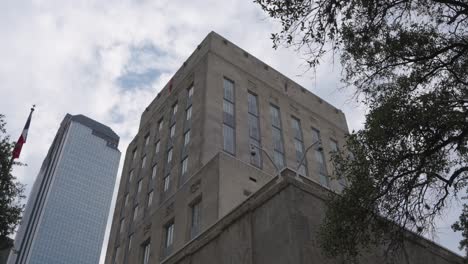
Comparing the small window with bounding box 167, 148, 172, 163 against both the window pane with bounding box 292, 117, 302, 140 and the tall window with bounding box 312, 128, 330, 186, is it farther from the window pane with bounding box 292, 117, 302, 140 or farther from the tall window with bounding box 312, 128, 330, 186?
the tall window with bounding box 312, 128, 330, 186

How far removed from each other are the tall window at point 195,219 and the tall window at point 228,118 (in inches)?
286

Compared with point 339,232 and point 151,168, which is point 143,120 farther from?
point 339,232

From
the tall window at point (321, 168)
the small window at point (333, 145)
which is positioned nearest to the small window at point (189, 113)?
the tall window at point (321, 168)

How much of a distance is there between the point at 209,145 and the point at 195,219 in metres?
7.62

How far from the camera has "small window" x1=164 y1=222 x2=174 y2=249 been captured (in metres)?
34.4

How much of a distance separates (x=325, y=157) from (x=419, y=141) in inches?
1472

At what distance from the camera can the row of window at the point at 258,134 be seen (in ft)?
132

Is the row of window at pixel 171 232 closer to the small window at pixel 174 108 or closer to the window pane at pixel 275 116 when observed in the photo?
the small window at pixel 174 108

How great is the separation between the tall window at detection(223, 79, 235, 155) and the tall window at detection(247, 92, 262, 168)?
220 centimetres

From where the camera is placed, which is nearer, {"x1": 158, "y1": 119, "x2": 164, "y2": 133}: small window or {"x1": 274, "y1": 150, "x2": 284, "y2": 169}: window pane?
{"x1": 274, "y1": 150, "x2": 284, "y2": 169}: window pane

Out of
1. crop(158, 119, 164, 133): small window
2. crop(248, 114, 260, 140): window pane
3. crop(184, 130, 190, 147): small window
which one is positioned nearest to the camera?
crop(184, 130, 190, 147): small window

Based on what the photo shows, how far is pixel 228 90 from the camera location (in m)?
44.9

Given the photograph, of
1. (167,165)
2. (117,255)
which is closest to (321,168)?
(167,165)

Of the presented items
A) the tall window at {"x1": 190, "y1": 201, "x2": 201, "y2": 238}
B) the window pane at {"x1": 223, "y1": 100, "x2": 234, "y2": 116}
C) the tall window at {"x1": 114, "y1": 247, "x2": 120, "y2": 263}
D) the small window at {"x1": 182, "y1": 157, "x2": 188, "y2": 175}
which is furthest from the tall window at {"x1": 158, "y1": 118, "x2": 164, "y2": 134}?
the tall window at {"x1": 190, "y1": 201, "x2": 201, "y2": 238}
